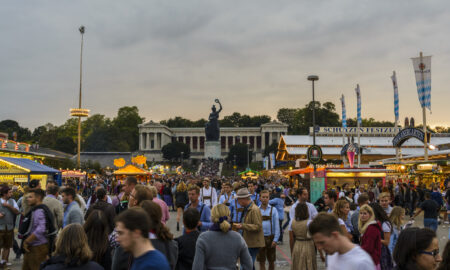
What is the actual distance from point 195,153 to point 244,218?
143 meters

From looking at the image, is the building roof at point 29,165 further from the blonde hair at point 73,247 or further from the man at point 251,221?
the blonde hair at point 73,247

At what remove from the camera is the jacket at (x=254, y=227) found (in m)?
6.64

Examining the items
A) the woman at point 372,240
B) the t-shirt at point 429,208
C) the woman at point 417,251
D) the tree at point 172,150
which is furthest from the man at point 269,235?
the tree at point 172,150

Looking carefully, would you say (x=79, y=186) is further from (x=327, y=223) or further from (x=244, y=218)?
(x=327, y=223)

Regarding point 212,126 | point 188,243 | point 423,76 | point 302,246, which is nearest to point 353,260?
point 188,243

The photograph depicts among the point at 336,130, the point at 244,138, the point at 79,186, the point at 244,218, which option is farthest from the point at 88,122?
the point at 244,218

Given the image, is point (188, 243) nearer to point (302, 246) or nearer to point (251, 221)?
point (251, 221)

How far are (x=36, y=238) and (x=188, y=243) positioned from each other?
277cm

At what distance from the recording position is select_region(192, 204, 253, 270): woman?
4585 millimetres

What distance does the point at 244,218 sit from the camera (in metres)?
6.73

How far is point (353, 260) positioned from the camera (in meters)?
3.14

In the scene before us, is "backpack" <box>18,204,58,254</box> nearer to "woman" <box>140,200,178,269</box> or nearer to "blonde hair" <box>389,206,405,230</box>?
"woman" <box>140,200,178,269</box>

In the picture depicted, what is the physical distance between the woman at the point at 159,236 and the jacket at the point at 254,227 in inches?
83.8

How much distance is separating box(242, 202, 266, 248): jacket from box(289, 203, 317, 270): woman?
0.52 metres
